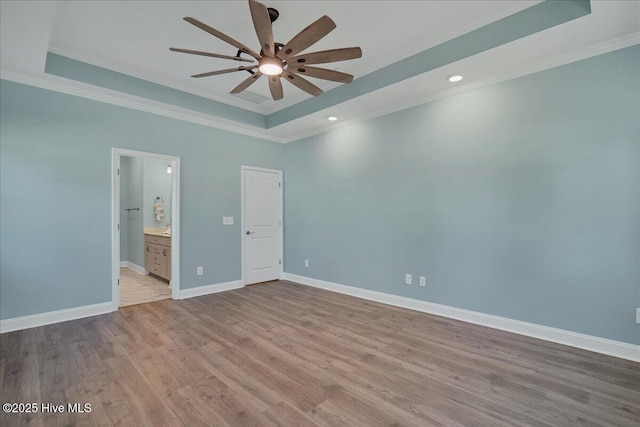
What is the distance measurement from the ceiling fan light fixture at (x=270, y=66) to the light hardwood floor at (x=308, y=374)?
2.47 meters

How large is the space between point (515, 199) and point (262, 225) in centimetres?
402

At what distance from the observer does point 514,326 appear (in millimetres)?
3152

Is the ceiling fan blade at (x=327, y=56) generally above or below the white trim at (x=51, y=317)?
above

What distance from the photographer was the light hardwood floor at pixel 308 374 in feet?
6.17

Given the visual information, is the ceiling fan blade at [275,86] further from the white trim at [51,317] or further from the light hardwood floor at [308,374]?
the white trim at [51,317]

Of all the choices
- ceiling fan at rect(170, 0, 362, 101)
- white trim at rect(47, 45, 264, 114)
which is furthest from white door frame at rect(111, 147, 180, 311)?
ceiling fan at rect(170, 0, 362, 101)

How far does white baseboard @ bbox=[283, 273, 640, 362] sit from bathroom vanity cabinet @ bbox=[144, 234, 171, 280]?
10.5 ft

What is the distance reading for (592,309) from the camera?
2.74 metres

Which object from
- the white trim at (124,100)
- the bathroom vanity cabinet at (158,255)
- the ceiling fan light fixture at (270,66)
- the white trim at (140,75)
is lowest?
the bathroom vanity cabinet at (158,255)

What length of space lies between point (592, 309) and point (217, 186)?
4998 mm

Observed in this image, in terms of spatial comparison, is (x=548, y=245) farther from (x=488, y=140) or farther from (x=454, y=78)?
(x=454, y=78)

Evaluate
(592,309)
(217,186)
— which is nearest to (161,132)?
(217,186)

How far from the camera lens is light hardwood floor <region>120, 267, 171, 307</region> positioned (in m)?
4.45

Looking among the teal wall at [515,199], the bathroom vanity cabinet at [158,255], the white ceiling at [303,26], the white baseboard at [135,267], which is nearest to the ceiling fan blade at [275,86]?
the white ceiling at [303,26]
